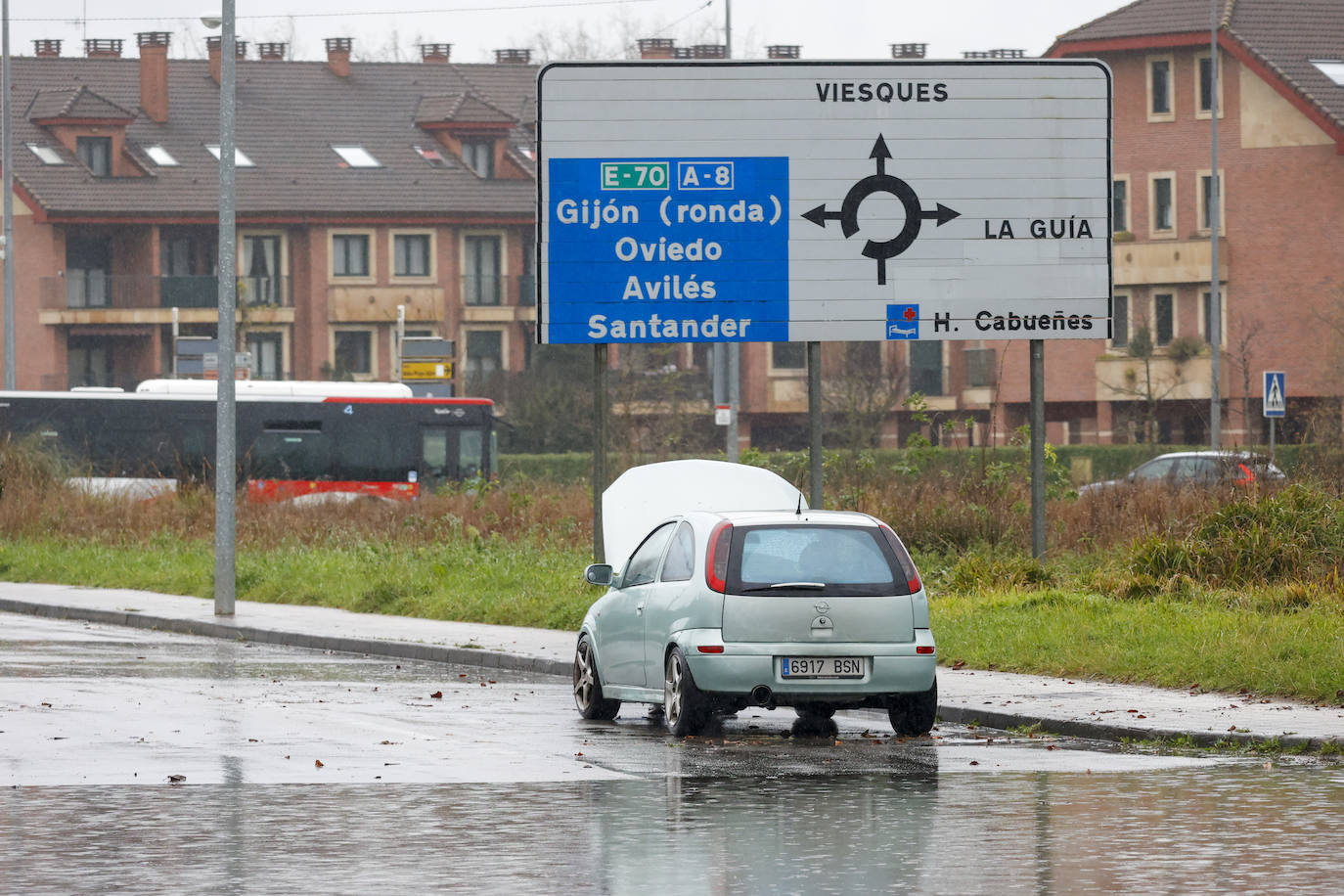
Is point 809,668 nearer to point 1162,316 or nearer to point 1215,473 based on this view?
point 1215,473

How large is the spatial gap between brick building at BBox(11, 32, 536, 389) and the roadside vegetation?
32119 mm

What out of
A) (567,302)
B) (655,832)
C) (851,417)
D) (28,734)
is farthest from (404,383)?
(655,832)

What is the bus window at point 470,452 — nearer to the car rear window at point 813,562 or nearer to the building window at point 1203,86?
the building window at point 1203,86

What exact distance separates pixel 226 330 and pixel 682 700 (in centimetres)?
1256

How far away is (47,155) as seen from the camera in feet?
235

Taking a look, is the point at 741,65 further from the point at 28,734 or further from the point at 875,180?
the point at 28,734

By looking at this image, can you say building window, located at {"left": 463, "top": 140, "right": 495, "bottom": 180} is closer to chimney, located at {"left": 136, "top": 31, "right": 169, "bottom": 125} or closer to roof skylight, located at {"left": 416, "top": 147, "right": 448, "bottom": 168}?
roof skylight, located at {"left": 416, "top": 147, "right": 448, "bottom": 168}

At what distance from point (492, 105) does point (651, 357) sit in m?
15.3

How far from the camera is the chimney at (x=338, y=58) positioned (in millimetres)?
78062

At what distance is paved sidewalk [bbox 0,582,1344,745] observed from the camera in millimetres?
13523

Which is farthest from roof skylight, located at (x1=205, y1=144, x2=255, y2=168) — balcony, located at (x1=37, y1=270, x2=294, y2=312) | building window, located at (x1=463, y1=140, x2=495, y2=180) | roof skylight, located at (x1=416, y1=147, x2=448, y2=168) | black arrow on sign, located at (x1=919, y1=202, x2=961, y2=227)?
black arrow on sign, located at (x1=919, y1=202, x2=961, y2=227)

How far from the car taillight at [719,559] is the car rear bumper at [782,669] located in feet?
0.99

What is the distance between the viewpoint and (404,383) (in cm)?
5150

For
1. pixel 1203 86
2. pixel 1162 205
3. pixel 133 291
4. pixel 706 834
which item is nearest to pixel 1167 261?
pixel 1162 205
